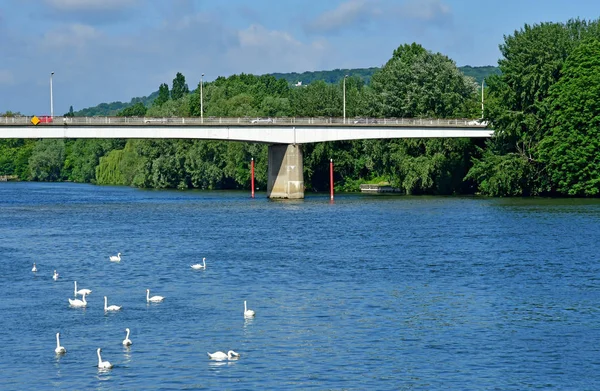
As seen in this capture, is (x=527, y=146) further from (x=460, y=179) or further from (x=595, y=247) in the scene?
(x=595, y=247)

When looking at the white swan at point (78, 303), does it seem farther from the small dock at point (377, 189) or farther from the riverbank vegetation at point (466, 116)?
the small dock at point (377, 189)

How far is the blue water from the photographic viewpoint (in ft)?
113

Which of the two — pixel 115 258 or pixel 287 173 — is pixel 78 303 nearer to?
pixel 115 258

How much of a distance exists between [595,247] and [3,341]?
4126 cm

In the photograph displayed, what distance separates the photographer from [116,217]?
336ft

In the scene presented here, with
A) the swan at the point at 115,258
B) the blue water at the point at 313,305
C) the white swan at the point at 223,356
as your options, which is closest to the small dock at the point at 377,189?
the blue water at the point at 313,305

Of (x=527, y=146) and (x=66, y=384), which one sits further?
(x=527, y=146)

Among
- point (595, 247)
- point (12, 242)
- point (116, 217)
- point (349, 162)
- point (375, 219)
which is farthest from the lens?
point (349, 162)

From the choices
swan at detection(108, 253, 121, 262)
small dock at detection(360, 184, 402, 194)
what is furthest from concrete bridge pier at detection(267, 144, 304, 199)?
swan at detection(108, 253, 121, 262)

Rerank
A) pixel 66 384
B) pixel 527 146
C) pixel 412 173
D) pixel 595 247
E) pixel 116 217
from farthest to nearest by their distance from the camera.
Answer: pixel 412 173 < pixel 527 146 < pixel 116 217 < pixel 595 247 < pixel 66 384

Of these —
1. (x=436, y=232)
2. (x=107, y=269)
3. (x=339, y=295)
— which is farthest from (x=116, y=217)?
(x=339, y=295)

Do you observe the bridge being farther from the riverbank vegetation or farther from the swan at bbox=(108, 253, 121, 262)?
the swan at bbox=(108, 253, 121, 262)

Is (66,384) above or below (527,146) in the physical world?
below

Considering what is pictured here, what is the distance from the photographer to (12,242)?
76.0m
